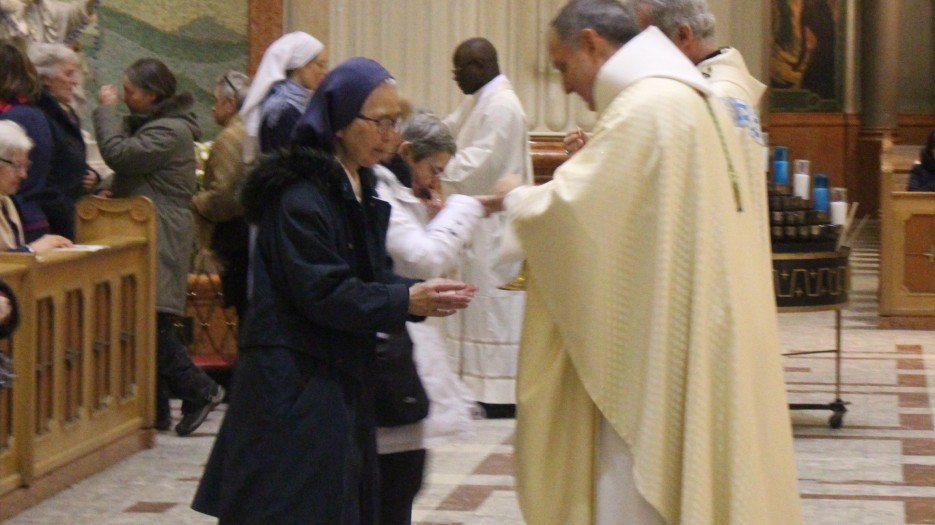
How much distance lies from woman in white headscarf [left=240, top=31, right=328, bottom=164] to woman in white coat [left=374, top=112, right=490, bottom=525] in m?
1.48

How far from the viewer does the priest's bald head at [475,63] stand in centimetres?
723

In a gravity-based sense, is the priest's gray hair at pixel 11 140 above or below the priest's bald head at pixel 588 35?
below

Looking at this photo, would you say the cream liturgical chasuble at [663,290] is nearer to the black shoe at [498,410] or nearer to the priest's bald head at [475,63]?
the priest's bald head at [475,63]

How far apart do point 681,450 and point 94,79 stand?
8.09 meters

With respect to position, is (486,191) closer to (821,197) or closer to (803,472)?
(821,197)


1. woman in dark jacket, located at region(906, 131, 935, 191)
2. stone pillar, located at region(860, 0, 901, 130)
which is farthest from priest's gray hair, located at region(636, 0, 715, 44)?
stone pillar, located at region(860, 0, 901, 130)

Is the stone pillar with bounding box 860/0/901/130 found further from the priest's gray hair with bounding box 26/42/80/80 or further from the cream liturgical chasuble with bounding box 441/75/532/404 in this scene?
the priest's gray hair with bounding box 26/42/80/80

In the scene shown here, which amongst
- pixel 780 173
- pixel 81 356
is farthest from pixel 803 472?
pixel 81 356

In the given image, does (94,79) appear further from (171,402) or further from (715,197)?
(715,197)

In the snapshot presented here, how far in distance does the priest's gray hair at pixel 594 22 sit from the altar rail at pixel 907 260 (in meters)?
7.47

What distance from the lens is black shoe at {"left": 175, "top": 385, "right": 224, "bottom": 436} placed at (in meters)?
6.88

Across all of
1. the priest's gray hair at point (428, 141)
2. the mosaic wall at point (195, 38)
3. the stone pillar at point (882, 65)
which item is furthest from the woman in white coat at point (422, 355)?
the stone pillar at point (882, 65)

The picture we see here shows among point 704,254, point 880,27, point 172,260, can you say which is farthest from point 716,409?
point 880,27

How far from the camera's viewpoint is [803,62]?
19531 mm
